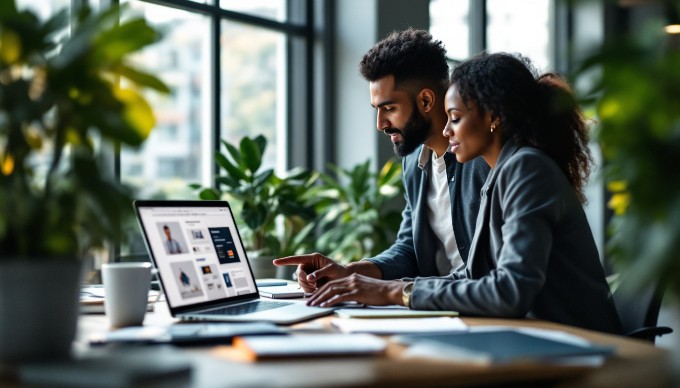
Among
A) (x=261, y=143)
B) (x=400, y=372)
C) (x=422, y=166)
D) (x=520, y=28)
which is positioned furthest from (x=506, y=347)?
(x=520, y=28)

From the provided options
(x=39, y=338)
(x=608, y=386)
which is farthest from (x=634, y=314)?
(x=39, y=338)

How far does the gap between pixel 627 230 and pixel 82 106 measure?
0.83 metres

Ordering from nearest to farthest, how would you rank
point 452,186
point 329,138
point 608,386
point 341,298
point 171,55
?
point 608,386 < point 341,298 < point 452,186 < point 171,55 < point 329,138

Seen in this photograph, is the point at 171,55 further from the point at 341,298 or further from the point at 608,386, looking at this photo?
the point at 608,386

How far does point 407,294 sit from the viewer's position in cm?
189

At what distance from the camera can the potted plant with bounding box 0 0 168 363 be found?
4.03 feet

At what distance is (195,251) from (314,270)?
0.56 meters

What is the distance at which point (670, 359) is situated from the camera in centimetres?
107

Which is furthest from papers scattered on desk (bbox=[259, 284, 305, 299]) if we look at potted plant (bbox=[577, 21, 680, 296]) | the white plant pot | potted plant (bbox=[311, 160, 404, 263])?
potted plant (bbox=[311, 160, 404, 263])

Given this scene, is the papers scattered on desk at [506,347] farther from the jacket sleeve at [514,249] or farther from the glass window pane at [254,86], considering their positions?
the glass window pane at [254,86]

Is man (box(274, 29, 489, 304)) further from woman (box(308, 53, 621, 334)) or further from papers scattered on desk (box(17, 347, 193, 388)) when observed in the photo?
papers scattered on desk (box(17, 347, 193, 388))

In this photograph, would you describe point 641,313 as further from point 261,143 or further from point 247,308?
point 261,143

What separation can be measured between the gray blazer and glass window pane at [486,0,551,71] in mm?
4049

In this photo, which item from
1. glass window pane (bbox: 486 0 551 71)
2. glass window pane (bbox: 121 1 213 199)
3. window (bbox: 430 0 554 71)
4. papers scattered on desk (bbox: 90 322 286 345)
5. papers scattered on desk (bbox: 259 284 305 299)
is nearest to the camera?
papers scattered on desk (bbox: 90 322 286 345)
